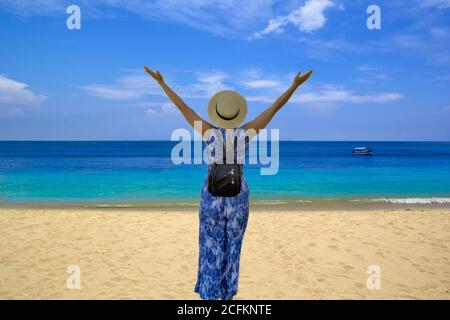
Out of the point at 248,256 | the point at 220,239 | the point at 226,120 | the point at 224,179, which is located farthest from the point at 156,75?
the point at 248,256

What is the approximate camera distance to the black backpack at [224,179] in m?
2.74

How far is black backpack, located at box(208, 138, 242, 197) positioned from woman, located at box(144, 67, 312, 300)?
13 centimetres

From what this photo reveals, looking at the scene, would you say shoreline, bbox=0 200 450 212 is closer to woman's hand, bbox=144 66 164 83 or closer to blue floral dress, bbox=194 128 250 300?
blue floral dress, bbox=194 128 250 300

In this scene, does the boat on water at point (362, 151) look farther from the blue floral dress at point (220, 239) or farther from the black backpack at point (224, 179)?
the black backpack at point (224, 179)

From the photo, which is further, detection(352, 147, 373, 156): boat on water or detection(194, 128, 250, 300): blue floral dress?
detection(352, 147, 373, 156): boat on water

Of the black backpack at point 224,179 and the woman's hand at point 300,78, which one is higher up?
the woman's hand at point 300,78

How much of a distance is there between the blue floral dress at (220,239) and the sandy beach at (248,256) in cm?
145

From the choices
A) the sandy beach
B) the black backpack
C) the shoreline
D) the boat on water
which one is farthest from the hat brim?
the boat on water

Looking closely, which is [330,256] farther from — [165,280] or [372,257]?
[165,280]

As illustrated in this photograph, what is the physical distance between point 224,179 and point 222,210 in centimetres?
34

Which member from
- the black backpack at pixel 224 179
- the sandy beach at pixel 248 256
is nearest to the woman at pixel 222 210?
the black backpack at pixel 224 179

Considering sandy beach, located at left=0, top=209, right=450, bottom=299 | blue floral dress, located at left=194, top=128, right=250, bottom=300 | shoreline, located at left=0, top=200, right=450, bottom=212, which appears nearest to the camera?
blue floral dress, located at left=194, top=128, right=250, bottom=300

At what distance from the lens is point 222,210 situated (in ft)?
9.55

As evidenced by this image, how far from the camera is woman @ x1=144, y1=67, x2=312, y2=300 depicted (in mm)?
2830
